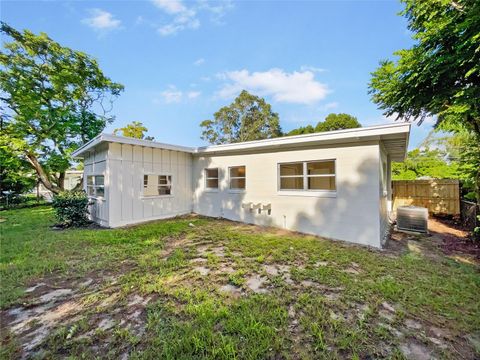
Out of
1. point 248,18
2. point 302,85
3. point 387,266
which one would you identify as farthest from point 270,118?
point 387,266

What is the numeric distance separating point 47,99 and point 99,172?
958 cm

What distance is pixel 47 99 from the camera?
13.3 metres

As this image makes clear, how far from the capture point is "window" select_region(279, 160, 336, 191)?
6754 millimetres

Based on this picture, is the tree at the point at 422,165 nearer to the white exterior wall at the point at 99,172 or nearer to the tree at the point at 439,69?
the tree at the point at 439,69

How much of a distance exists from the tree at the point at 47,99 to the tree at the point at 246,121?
Answer: 13.9 metres

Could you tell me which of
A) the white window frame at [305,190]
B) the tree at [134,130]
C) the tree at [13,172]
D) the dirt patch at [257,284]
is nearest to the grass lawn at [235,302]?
the dirt patch at [257,284]

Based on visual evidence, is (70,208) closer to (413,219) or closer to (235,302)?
(235,302)

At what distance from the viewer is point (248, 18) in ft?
25.4

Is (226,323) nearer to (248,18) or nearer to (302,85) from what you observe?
(248,18)

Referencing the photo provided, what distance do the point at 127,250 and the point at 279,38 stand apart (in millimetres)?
9028

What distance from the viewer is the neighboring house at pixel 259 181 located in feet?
18.9

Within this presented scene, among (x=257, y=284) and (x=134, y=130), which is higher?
(x=134, y=130)

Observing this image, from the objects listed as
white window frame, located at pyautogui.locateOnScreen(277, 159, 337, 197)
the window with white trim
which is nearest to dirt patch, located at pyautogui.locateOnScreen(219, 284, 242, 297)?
white window frame, located at pyautogui.locateOnScreen(277, 159, 337, 197)

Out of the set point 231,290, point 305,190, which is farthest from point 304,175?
point 231,290
